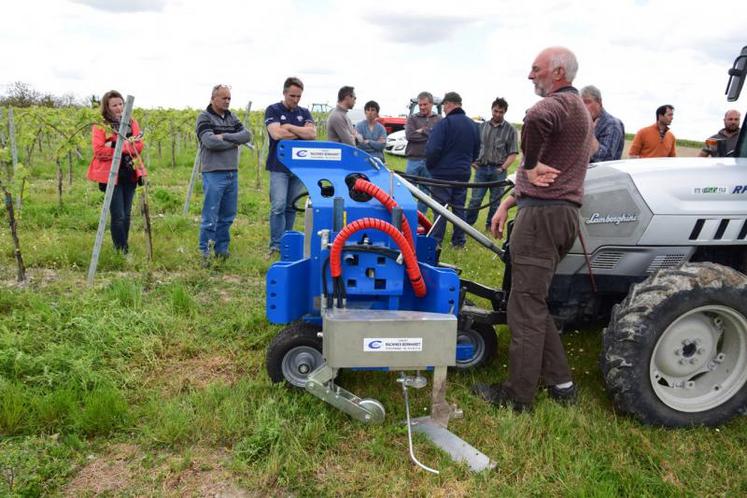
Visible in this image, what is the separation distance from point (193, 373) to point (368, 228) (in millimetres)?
1609

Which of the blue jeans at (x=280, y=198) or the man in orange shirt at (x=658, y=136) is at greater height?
the man in orange shirt at (x=658, y=136)

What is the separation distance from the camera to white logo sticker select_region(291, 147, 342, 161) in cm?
340

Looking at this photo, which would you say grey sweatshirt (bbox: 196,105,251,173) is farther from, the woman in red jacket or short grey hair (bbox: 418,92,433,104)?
short grey hair (bbox: 418,92,433,104)

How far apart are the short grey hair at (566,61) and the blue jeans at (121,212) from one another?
4566mm

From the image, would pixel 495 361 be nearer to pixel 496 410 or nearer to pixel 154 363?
pixel 496 410

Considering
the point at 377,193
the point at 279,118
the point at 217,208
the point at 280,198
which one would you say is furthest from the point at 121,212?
the point at 377,193

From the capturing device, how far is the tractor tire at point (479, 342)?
3820mm

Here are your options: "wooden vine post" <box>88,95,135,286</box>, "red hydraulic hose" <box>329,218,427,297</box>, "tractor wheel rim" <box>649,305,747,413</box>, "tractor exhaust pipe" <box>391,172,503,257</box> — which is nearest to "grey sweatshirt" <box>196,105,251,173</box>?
"wooden vine post" <box>88,95,135,286</box>

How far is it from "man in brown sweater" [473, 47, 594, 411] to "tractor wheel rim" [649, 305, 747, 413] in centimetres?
55

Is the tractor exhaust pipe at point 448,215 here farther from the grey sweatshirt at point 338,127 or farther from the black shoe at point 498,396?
the grey sweatshirt at point 338,127

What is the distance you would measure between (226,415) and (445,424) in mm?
1169

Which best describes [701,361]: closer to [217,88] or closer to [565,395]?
[565,395]

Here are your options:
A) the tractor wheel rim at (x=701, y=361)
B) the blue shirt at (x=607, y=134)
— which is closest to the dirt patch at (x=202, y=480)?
the tractor wheel rim at (x=701, y=361)

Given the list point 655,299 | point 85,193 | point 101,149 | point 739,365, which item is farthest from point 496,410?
point 85,193
